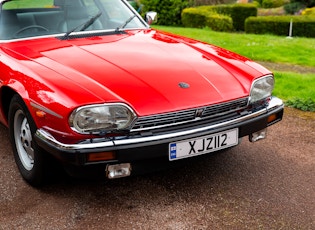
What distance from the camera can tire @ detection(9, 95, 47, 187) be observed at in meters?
3.12

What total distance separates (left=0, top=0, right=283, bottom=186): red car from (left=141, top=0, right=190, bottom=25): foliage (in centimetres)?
1588

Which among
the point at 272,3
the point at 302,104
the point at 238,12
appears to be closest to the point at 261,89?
the point at 302,104

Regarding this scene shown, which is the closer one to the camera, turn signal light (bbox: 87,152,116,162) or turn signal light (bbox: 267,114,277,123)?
turn signal light (bbox: 87,152,116,162)

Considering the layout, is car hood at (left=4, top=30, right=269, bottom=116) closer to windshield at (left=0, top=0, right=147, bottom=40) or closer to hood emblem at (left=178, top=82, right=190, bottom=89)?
hood emblem at (left=178, top=82, right=190, bottom=89)

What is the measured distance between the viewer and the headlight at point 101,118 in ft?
8.98

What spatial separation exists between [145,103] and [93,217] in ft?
2.74

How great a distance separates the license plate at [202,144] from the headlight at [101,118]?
332 millimetres

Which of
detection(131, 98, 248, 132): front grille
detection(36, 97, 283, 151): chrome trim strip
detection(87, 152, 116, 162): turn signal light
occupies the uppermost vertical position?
detection(131, 98, 248, 132): front grille

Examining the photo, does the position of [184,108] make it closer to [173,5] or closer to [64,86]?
[64,86]

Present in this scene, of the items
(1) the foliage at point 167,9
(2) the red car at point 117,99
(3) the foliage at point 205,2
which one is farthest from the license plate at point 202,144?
(3) the foliage at point 205,2

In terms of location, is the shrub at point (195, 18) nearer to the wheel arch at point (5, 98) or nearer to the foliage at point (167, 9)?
the foliage at point (167, 9)

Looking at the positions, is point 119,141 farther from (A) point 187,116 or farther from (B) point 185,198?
(B) point 185,198

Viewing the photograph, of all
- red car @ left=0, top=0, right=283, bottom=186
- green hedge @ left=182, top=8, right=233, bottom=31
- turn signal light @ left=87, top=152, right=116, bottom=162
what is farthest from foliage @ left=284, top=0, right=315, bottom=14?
turn signal light @ left=87, top=152, right=116, bottom=162

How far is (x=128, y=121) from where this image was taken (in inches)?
110
